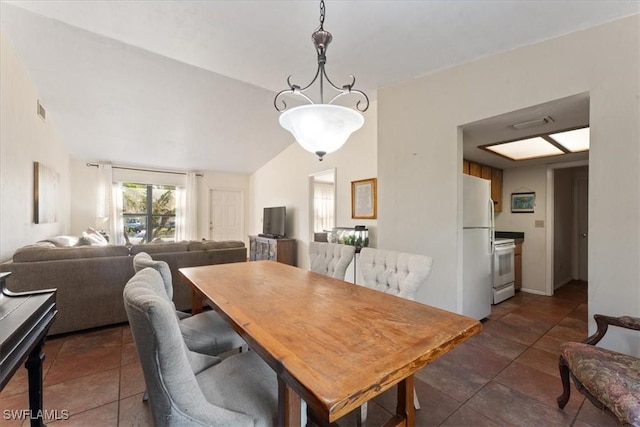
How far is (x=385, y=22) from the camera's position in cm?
203

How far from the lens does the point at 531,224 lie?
4.23 metres

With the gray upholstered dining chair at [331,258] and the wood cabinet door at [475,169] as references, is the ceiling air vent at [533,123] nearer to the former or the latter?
the wood cabinet door at [475,169]

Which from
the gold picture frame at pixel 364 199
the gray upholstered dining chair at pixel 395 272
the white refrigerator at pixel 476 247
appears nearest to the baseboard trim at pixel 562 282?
the white refrigerator at pixel 476 247

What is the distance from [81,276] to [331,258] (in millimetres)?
2427

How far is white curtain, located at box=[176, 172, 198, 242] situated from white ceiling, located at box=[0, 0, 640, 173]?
211 centimetres

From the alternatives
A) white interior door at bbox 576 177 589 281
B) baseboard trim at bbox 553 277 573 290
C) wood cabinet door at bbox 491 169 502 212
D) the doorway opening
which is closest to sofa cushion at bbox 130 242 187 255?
wood cabinet door at bbox 491 169 502 212

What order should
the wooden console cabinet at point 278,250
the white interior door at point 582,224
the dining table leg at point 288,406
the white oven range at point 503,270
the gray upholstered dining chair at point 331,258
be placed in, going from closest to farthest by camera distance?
the dining table leg at point 288,406 < the gray upholstered dining chair at point 331,258 < the white oven range at point 503,270 < the white interior door at point 582,224 < the wooden console cabinet at point 278,250

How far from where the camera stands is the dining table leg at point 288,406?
0.91m

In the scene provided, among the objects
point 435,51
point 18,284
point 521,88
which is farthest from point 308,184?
point 18,284

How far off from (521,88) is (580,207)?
418 cm

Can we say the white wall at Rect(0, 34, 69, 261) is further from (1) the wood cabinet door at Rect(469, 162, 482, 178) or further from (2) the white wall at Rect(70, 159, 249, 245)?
(1) the wood cabinet door at Rect(469, 162, 482, 178)

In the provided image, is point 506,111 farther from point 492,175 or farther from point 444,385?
point 492,175

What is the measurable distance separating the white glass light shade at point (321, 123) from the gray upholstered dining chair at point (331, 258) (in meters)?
0.91

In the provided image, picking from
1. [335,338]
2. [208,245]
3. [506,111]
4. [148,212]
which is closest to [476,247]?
[506,111]
